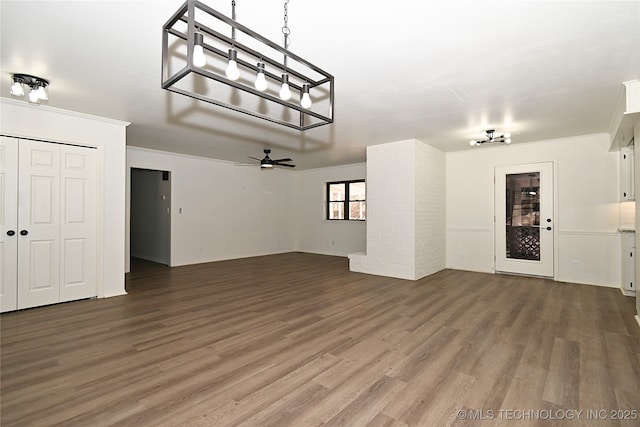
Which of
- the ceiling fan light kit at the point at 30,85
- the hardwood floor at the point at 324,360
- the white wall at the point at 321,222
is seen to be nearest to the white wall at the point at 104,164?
the hardwood floor at the point at 324,360

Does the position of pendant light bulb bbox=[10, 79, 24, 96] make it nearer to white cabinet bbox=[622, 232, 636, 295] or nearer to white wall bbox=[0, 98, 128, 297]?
white wall bbox=[0, 98, 128, 297]

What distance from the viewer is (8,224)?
12.2ft

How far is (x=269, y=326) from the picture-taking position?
3.34 m

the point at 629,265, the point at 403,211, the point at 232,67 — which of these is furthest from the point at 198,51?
the point at 629,265

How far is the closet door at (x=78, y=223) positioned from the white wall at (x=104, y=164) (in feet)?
0.28

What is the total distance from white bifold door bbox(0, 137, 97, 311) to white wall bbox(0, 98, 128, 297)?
0.09 m

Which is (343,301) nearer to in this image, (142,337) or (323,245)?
(142,337)

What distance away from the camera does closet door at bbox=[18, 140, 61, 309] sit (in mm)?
3811

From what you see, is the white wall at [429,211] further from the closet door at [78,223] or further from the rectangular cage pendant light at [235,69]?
the closet door at [78,223]

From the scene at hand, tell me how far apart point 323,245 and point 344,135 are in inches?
184

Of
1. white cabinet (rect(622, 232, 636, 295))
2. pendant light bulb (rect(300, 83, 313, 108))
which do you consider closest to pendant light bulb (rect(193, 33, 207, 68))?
pendant light bulb (rect(300, 83, 313, 108))

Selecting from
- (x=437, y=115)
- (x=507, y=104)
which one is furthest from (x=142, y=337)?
(x=507, y=104)

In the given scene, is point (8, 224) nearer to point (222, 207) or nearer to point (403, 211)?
point (222, 207)

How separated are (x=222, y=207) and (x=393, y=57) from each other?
6.38 metres
